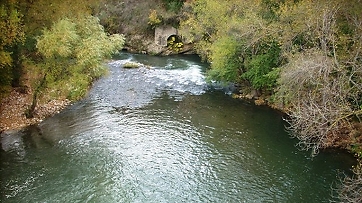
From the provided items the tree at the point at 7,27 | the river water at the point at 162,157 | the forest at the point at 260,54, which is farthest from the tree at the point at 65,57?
the river water at the point at 162,157

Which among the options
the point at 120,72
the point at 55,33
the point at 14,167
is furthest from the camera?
the point at 120,72

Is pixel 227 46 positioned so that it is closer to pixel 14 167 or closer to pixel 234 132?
pixel 234 132

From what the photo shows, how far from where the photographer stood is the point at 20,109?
23.6 meters

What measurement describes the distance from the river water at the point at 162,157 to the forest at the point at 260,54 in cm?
147

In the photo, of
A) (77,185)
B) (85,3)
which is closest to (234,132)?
(77,185)

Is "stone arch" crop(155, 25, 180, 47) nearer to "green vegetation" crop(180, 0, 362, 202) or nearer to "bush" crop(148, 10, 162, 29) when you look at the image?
"bush" crop(148, 10, 162, 29)

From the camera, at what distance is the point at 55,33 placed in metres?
19.8

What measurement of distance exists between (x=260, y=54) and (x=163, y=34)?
22053mm

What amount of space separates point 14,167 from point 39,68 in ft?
21.4

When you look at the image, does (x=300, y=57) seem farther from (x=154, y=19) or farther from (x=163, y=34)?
(x=154, y=19)

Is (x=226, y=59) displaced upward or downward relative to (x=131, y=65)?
upward

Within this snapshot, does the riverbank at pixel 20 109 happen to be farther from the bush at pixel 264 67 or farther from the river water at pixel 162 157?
the bush at pixel 264 67

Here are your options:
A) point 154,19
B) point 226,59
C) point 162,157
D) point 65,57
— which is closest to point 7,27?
point 65,57

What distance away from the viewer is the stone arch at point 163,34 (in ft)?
153
